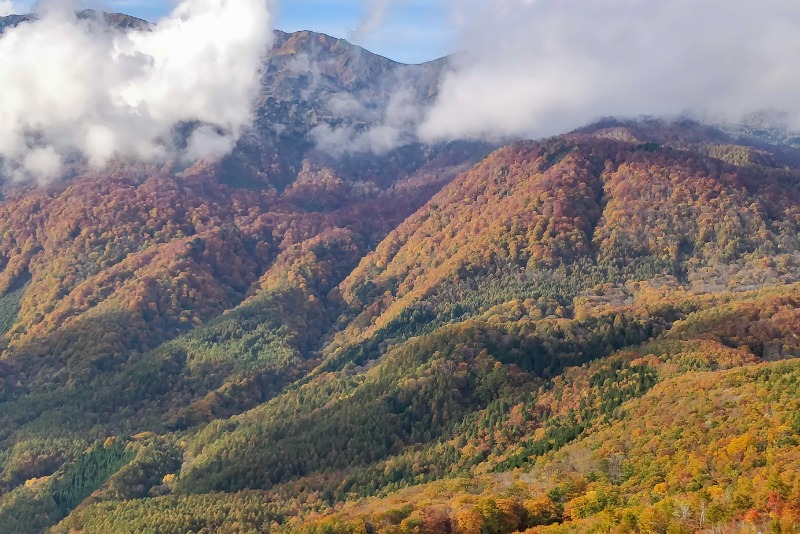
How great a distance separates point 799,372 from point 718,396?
1805 centimetres

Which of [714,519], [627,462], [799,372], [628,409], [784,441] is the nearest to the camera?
[714,519]

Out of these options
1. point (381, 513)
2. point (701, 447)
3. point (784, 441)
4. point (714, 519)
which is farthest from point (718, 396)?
point (381, 513)

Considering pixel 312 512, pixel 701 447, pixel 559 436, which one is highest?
pixel 701 447

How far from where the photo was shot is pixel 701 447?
460 feet

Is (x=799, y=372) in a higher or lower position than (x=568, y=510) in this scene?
higher

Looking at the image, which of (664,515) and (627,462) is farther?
(627,462)

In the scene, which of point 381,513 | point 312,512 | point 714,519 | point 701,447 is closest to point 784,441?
point 701,447

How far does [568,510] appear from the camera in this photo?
431 ft

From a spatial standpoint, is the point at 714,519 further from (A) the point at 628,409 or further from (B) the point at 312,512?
(B) the point at 312,512

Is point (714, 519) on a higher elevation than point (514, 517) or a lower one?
higher

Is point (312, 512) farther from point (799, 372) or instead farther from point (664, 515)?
point (799, 372)

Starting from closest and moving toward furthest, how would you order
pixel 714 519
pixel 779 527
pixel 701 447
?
pixel 779 527 → pixel 714 519 → pixel 701 447

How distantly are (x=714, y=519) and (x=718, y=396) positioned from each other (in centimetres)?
6890

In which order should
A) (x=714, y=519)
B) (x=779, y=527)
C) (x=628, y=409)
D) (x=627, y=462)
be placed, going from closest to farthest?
(x=779, y=527)
(x=714, y=519)
(x=627, y=462)
(x=628, y=409)
